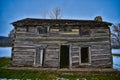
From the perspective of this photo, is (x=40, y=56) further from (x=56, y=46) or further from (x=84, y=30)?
(x=84, y=30)

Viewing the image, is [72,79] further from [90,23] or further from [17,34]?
[17,34]

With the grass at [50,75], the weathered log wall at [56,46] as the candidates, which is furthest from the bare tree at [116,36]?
the grass at [50,75]

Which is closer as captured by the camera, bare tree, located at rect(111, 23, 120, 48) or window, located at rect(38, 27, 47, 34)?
window, located at rect(38, 27, 47, 34)

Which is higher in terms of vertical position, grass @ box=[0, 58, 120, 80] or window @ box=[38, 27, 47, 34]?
window @ box=[38, 27, 47, 34]

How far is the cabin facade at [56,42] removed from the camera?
6.90 m

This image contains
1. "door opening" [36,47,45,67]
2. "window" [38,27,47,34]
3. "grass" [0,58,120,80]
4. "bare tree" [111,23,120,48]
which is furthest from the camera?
"bare tree" [111,23,120,48]

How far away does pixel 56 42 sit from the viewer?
23.1 feet

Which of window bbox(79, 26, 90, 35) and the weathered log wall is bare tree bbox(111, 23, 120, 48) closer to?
the weathered log wall

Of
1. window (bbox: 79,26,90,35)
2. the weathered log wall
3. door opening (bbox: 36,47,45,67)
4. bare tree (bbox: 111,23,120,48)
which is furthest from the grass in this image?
bare tree (bbox: 111,23,120,48)

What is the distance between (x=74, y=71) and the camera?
237 inches

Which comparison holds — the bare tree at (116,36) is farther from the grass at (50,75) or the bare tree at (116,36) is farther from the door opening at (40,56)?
the door opening at (40,56)

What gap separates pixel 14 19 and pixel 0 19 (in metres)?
1.17

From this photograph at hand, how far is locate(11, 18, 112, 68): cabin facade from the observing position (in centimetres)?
690

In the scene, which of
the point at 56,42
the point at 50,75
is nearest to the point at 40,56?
the point at 56,42
